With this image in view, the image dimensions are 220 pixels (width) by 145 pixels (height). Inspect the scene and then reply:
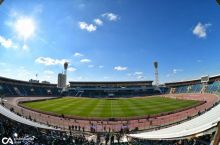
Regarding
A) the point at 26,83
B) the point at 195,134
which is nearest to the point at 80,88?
the point at 26,83

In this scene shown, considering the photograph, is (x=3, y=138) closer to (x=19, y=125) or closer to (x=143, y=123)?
(x=19, y=125)

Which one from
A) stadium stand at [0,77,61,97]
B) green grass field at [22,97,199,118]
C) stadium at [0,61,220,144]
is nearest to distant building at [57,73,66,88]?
stadium stand at [0,77,61,97]

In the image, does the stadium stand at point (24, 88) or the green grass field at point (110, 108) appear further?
the stadium stand at point (24, 88)

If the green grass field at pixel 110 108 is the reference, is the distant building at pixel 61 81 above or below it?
above

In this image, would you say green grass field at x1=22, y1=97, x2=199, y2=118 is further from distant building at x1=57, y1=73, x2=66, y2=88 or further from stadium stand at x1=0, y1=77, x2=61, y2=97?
distant building at x1=57, y1=73, x2=66, y2=88

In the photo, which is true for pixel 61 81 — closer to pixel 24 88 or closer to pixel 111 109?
pixel 24 88

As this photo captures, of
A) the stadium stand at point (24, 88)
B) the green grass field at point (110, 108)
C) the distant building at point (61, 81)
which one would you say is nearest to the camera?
the green grass field at point (110, 108)

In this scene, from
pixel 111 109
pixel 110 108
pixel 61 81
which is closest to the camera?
pixel 111 109

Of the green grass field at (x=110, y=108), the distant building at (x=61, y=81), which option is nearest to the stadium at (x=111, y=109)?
the green grass field at (x=110, y=108)

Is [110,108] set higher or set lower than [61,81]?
lower

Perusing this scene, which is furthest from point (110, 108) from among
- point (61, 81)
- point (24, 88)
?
point (61, 81)

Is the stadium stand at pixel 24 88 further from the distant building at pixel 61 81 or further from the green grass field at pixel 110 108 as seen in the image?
the green grass field at pixel 110 108

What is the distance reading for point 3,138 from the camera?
1181 cm

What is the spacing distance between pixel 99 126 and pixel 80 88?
78.3 meters
